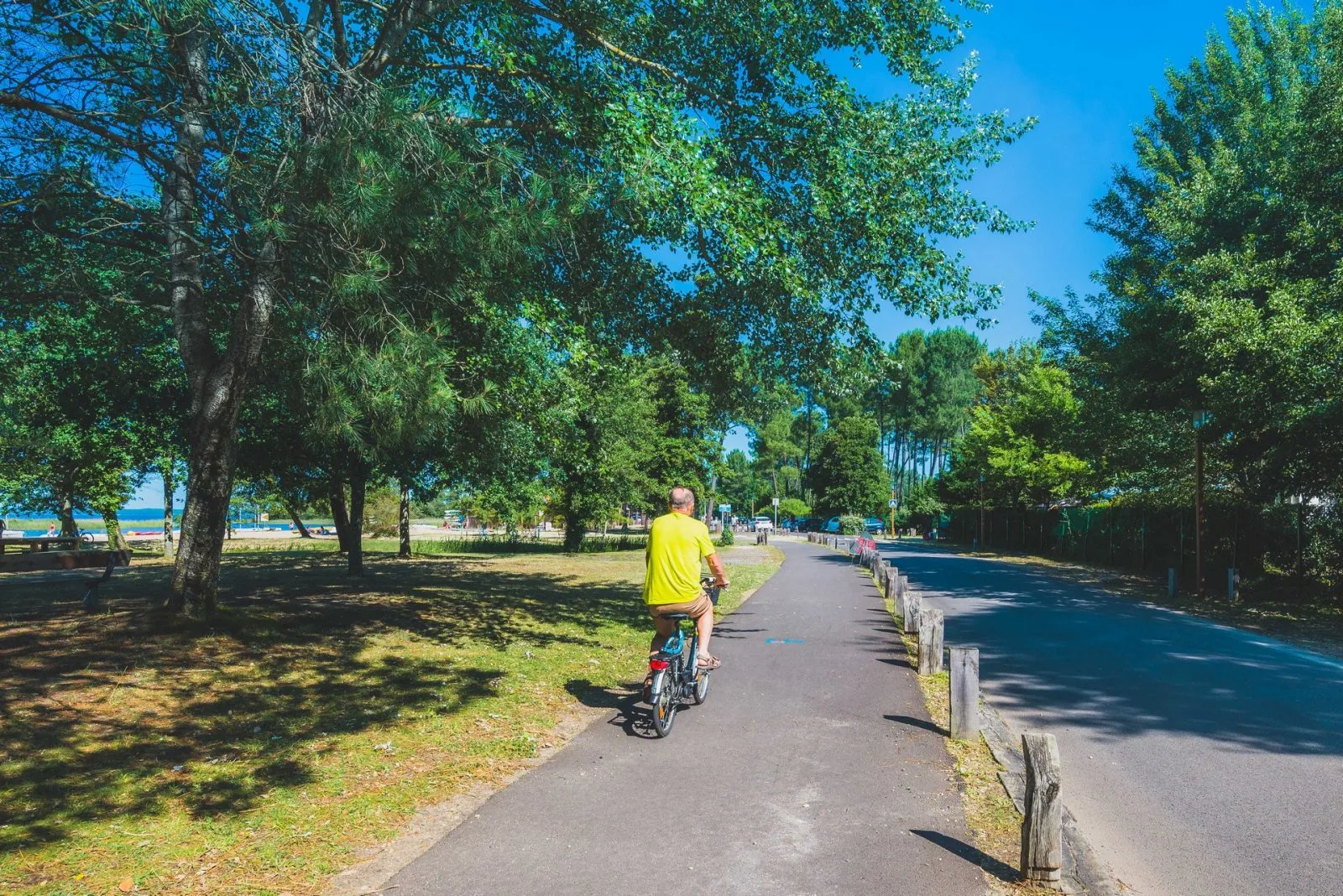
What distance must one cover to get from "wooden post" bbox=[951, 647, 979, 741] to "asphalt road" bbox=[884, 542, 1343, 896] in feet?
2.34

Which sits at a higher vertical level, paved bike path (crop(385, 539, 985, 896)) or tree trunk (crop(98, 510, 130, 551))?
tree trunk (crop(98, 510, 130, 551))

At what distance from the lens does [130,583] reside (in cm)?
1667

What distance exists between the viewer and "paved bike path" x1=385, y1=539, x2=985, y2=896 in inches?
162

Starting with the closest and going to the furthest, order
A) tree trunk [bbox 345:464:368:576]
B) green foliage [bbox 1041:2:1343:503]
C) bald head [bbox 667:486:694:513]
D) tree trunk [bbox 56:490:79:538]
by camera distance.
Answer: bald head [bbox 667:486:694:513] < green foliage [bbox 1041:2:1343:503] < tree trunk [bbox 345:464:368:576] < tree trunk [bbox 56:490:79:538]

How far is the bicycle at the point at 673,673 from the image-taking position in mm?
6633

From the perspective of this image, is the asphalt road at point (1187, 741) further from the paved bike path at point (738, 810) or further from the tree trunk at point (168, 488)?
the tree trunk at point (168, 488)

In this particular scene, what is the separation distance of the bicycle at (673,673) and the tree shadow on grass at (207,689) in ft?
6.58

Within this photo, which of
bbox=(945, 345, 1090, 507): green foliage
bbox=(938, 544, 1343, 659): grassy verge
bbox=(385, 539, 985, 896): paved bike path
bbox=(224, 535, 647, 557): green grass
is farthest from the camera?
bbox=(945, 345, 1090, 507): green foliage

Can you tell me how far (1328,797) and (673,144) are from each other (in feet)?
25.9

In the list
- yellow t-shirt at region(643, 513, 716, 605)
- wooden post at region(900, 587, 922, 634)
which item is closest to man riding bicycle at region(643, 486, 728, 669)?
yellow t-shirt at region(643, 513, 716, 605)

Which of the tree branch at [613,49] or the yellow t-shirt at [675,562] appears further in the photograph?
the tree branch at [613,49]

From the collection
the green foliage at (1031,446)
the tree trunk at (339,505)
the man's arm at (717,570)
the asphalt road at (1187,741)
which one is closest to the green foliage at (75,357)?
the tree trunk at (339,505)

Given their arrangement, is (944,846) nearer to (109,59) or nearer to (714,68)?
(109,59)

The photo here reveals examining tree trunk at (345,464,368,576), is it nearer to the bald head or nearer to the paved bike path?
the paved bike path
